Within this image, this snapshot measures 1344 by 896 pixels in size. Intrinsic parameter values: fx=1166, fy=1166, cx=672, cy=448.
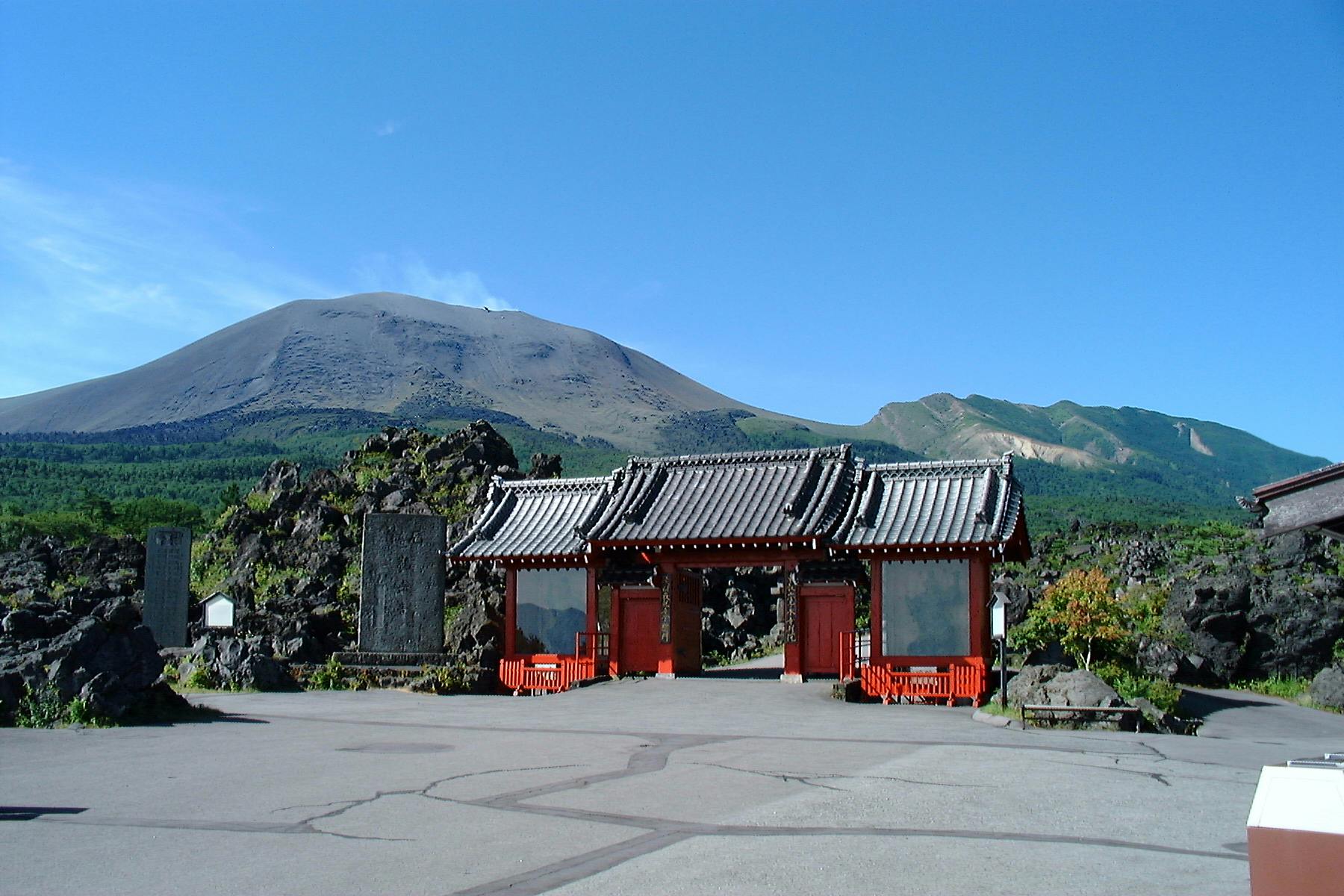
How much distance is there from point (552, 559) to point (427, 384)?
6328 inches

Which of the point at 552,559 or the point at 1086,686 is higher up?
the point at 552,559

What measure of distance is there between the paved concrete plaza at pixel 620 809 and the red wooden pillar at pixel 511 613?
1122 centimetres

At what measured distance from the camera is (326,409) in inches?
6363

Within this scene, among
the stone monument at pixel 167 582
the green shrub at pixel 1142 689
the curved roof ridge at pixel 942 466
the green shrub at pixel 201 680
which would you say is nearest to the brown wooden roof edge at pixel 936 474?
the curved roof ridge at pixel 942 466

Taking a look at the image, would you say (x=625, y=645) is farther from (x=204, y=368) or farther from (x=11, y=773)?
(x=204, y=368)

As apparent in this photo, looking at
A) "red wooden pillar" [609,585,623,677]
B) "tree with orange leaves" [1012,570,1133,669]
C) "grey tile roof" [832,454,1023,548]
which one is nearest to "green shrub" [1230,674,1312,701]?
"tree with orange leaves" [1012,570,1133,669]

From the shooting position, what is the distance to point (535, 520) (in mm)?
31781

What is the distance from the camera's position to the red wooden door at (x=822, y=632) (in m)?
27.7

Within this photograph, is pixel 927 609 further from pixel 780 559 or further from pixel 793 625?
pixel 780 559

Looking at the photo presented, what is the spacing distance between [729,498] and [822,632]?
163 inches

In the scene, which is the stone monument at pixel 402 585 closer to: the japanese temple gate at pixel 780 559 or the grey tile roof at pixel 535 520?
the grey tile roof at pixel 535 520

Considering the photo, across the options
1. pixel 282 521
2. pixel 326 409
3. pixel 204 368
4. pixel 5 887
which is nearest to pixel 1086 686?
pixel 5 887

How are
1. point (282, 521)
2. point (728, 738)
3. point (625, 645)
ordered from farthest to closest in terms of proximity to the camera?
point (282, 521) < point (625, 645) < point (728, 738)

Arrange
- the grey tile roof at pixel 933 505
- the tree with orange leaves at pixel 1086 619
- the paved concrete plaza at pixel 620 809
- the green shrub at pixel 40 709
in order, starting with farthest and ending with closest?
the grey tile roof at pixel 933 505
the tree with orange leaves at pixel 1086 619
the green shrub at pixel 40 709
the paved concrete plaza at pixel 620 809
